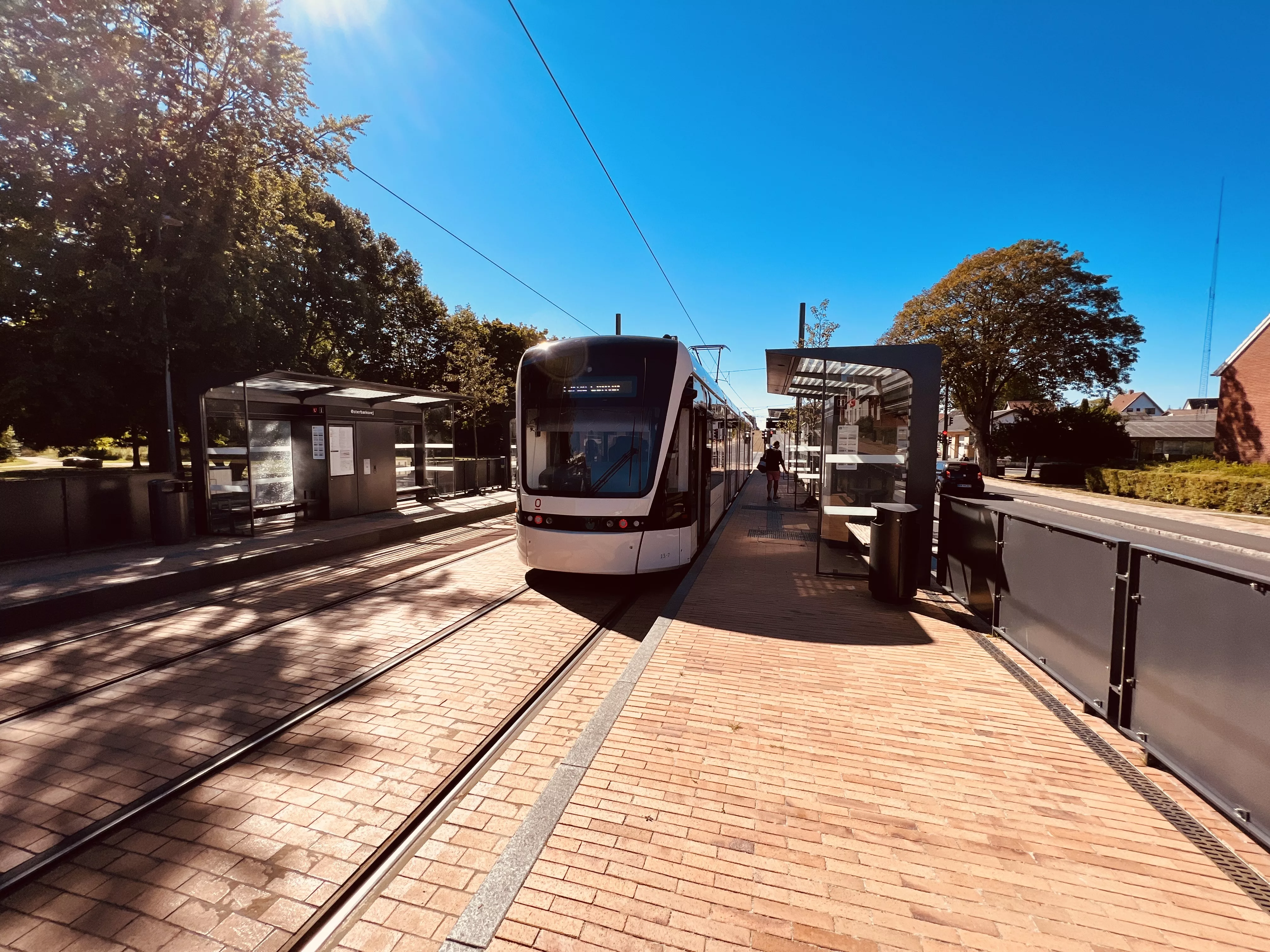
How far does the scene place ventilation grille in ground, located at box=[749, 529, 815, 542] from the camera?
1143 cm

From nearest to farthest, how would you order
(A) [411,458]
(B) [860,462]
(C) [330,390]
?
1. (B) [860,462]
2. (C) [330,390]
3. (A) [411,458]

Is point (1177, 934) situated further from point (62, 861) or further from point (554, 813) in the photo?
point (62, 861)

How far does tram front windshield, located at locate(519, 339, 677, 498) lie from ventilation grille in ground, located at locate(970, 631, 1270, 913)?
4.31 m

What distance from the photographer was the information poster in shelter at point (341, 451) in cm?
1277

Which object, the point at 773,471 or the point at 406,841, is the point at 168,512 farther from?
the point at 773,471

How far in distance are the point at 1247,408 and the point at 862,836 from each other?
1415 inches

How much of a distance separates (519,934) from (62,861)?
236 centimetres

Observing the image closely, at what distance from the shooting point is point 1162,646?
129 inches

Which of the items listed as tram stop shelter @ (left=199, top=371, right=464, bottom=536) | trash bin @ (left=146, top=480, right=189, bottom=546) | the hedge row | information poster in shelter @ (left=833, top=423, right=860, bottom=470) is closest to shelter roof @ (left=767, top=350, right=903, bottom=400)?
information poster in shelter @ (left=833, top=423, right=860, bottom=470)

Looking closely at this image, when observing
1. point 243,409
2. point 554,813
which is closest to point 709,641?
point 554,813

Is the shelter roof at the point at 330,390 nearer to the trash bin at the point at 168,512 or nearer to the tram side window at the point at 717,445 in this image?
the trash bin at the point at 168,512

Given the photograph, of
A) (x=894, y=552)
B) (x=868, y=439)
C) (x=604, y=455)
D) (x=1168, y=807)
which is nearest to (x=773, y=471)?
(x=868, y=439)

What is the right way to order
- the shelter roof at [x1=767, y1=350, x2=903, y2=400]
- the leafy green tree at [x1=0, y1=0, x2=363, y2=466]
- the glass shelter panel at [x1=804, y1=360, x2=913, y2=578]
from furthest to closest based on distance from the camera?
1. the leafy green tree at [x1=0, y1=0, x2=363, y2=466]
2. the shelter roof at [x1=767, y1=350, x2=903, y2=400]
3. the glass shelter panel at [x1=804, y1=360, x2=913, y2=578]

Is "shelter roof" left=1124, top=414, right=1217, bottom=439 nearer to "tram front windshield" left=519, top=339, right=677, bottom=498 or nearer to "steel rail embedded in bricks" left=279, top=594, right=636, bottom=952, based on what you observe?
"tram front windshield" left=519, top=339, right=677, bottom=498
